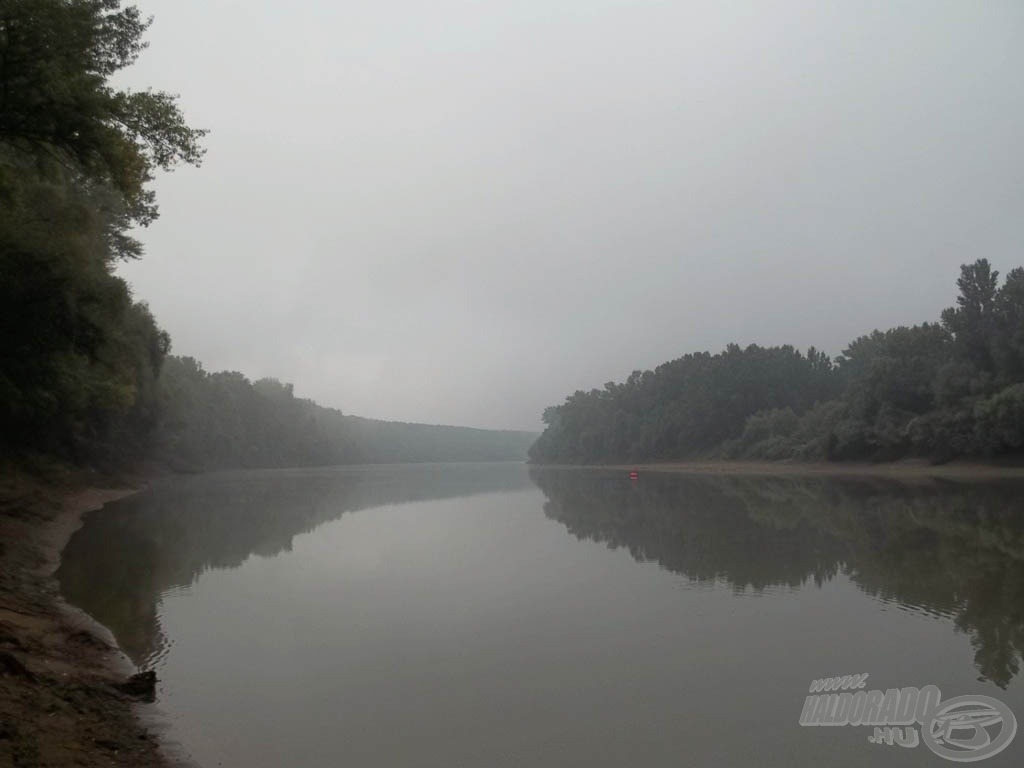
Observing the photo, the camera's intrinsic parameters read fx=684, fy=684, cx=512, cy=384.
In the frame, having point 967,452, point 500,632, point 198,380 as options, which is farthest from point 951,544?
point 198,380

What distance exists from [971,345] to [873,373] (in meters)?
7.67

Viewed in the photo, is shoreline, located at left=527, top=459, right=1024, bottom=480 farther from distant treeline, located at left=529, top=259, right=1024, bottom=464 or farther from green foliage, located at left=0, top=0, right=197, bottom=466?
green foliage, located at left=0, top=0, right=197, bottom=466

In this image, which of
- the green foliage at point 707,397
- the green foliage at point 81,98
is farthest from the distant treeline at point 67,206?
the green foliage at point 707,397

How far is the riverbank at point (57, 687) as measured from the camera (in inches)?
219

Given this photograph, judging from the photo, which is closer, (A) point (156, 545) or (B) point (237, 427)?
(A) point (156, 545)

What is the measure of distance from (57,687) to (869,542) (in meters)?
18.9

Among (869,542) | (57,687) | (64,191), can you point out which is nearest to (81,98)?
(57,687)

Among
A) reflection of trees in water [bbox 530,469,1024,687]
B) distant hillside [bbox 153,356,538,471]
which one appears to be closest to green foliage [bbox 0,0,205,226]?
reflection of trees in water [bbox 530,469,1024,687]

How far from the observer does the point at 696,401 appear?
9681 centimetres

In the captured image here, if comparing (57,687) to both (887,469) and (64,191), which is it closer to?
(64,191)

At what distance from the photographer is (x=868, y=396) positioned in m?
58.1

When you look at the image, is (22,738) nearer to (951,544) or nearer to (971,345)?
(951,544)

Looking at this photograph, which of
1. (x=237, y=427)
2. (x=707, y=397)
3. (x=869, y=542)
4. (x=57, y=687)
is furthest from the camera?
(x=237, y=427)

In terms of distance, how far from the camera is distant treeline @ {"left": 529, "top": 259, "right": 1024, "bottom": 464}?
48.6 m
